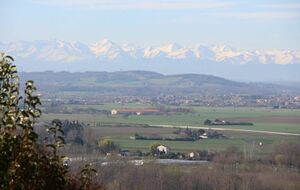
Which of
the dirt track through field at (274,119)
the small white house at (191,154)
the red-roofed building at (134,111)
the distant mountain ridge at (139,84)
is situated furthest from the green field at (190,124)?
the distant mountain ridge at (139,84)

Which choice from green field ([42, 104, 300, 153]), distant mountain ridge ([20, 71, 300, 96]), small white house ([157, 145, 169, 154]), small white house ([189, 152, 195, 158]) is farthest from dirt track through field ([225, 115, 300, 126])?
distant mountain ridge ([20, 71, 300, 96])

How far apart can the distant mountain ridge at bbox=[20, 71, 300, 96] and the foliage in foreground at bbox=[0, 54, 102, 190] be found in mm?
86303

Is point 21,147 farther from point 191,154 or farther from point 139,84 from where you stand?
point 139,84

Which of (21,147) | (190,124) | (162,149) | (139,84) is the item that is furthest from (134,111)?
(21,147)

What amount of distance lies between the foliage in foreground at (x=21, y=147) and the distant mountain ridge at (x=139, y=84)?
283ft

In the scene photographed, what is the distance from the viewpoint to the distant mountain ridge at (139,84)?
9819 cm

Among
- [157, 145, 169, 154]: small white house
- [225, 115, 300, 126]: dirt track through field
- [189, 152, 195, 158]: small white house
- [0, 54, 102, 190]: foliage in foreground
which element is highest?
[0, 54, 102, 190]: foliage in foreground

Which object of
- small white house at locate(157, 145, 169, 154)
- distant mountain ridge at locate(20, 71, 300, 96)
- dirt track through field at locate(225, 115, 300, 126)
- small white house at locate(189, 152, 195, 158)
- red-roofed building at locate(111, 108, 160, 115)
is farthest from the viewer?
distant mountain ridge at locate(20, 71, 300, 96)

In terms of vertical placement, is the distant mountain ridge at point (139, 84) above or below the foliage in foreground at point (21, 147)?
below

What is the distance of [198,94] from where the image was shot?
9781 centimetres

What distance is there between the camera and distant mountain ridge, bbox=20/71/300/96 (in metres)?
98.2

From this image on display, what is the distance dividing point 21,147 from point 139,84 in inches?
4177

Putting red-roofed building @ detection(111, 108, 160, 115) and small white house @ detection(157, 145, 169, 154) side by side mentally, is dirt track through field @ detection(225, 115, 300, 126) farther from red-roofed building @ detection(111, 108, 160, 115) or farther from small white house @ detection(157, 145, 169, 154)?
small white house @ detection(157, 145, 169, 154)

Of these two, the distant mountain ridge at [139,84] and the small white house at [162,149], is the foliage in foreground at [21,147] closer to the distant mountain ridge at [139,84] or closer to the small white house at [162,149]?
the small white house at [162,149]
